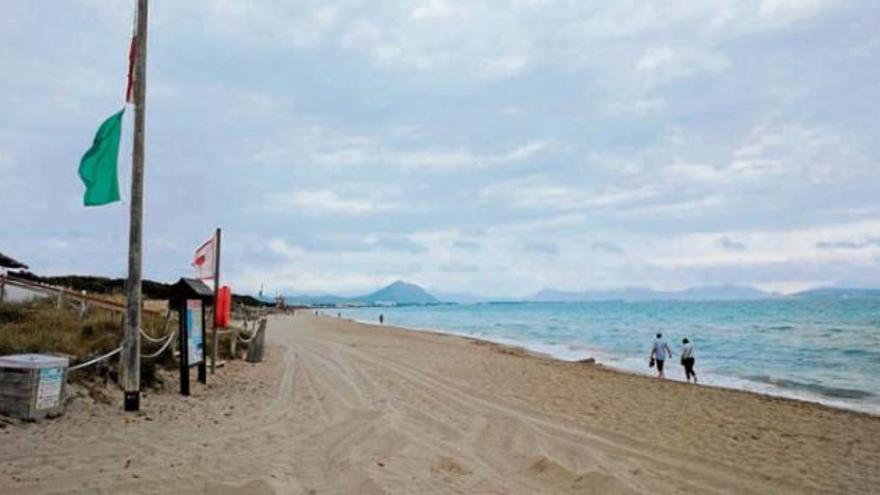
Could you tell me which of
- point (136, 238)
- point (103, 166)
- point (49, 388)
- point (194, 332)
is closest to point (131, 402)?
point (49, 388)

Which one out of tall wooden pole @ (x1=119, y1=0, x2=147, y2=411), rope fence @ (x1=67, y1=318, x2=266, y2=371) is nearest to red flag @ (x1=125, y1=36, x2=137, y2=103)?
Result: tall wooden pole @ (x1=119, y1=0, x2=147, y2=411)

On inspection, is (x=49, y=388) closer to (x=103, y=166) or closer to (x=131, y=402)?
(x=131, y=402)

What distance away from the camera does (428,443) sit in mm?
7879

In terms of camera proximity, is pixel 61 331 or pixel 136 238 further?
pixel 61 331

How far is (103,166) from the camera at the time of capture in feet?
27.8

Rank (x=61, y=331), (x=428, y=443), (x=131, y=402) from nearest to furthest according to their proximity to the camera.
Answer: (x=428, y=443)
(x=131, y=402)
(x=61, y=331)

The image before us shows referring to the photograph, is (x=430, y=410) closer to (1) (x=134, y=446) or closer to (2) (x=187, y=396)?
(2) (x=187, y=396)

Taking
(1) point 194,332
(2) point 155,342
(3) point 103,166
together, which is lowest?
(2) point 155,342

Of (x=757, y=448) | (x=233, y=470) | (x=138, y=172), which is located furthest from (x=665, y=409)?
(x=138, y=172)

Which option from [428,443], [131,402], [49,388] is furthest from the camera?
[131,402]

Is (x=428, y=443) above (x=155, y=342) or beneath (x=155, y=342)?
beneath

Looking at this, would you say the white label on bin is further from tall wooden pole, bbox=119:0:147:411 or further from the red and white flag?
the red and white flag

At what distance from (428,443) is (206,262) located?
24.6ft

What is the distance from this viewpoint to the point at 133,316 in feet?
27.6
